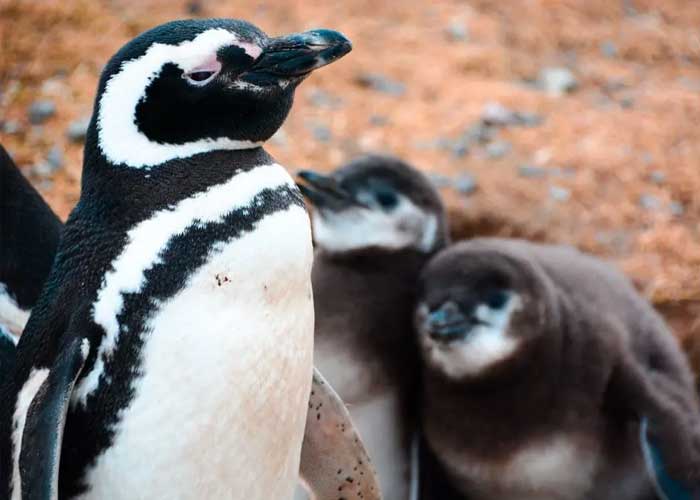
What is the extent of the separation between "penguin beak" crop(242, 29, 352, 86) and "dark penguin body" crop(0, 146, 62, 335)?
68 cm

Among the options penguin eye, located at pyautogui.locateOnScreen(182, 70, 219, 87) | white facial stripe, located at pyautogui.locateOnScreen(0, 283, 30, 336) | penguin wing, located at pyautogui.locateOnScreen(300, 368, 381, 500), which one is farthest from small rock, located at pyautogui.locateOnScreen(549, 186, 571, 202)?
penguin eye, located at pyautogui.locateOnScreen(182, 70, 219, 87)

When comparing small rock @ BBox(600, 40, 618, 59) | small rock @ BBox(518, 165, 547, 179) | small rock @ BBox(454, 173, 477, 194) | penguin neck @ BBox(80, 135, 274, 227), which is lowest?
small rock @ BBox(600, 40, 618, 59)

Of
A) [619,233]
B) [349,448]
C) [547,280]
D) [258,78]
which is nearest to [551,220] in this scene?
[619,233]

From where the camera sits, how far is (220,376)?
1555mm

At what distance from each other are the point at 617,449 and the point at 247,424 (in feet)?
4.95

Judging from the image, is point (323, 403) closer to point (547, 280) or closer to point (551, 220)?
point (547, 280)

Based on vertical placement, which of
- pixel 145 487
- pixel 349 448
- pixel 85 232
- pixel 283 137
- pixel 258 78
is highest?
pixel 258 78

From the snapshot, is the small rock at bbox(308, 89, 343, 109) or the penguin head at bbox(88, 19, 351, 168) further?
the small rock at bbox(308, 89, 343, 109)

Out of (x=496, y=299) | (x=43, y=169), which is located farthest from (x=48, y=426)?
(x=43, y=169)

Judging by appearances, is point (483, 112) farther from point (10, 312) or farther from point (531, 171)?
point (10, 312)

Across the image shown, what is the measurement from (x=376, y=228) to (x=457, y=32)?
1896 mm

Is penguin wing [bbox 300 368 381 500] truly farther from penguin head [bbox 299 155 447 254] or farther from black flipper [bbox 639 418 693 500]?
penguin head [bbox 299 155 447 254]

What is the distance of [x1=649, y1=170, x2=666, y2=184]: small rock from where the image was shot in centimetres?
389

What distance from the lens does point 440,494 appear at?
119 inches
